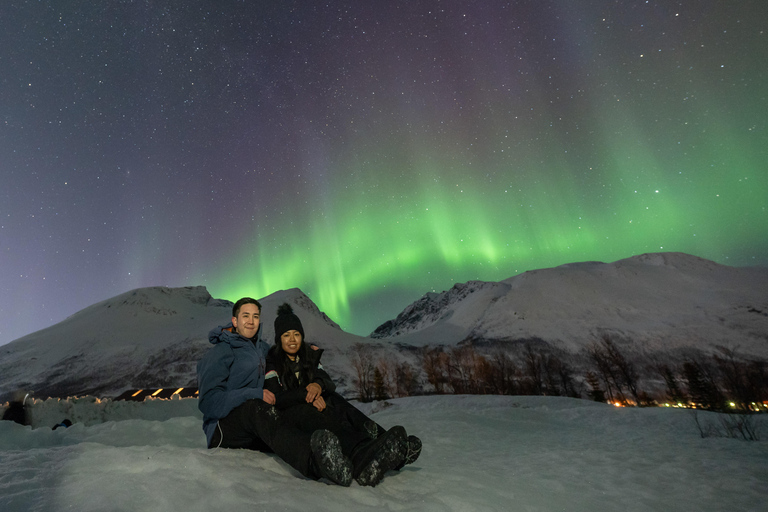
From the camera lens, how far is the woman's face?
4691mm

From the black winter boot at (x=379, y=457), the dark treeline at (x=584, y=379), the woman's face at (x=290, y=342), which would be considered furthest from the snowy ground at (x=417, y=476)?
the dark treeline at (x=584, y=379)

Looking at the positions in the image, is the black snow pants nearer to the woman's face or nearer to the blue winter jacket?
the blue winter jacket

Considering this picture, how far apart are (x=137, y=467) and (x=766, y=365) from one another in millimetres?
141387

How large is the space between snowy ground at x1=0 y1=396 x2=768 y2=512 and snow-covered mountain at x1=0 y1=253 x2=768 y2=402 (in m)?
92.1

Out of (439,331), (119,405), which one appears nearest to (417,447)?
(119,405)

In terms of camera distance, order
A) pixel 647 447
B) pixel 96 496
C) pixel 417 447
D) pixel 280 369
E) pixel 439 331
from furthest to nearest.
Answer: pixel 439 331 → pixel 647 447 → pixel 280 369 → pixel 417 447 → pixel 96 496

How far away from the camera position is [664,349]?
368ft

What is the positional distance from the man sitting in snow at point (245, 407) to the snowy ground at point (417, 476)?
240 millimetres

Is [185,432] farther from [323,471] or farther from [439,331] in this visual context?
[439,331]

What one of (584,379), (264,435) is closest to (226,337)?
(264,435)

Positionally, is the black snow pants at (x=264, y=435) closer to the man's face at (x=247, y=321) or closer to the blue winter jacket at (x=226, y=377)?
the blue winter jacket at (x=226, y=377)

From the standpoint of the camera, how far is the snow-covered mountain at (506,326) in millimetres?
106188

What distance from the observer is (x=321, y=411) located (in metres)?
4.25

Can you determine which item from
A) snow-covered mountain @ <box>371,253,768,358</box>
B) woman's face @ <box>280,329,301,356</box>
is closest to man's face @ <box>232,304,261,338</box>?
woman's face @ <box>280,329,301,356</box>
